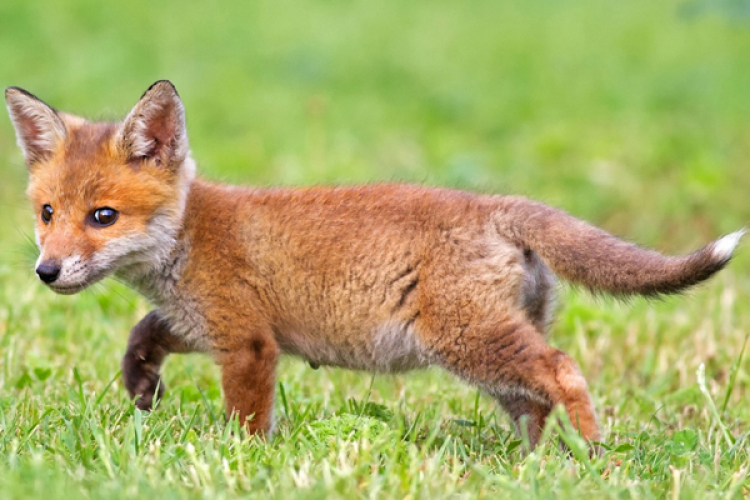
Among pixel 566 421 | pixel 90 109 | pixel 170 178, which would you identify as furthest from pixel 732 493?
pixel 90 109

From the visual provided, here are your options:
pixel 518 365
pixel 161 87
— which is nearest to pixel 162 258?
pixel 161 87

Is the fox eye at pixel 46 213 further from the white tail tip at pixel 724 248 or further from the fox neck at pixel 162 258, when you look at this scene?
the white tail tip at pixel 724 248

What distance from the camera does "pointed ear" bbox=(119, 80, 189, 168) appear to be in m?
5.19

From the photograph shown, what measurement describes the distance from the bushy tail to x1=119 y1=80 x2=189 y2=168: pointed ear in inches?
69.9

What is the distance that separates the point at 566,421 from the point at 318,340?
1633 millimetres

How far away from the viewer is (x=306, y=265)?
527 centimetres

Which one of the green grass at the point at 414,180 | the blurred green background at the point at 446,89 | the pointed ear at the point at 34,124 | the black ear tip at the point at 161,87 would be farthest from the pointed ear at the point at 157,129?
the blurred green background at the point at 446,89

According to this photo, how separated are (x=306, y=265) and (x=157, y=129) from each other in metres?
1.08

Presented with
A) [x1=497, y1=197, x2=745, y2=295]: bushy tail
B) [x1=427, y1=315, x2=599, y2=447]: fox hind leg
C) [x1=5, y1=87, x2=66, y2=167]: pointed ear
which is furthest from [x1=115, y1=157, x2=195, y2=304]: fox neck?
[x1=497, y1=197, x2=745, y2=295]: bushy tail

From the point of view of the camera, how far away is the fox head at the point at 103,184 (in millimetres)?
4992

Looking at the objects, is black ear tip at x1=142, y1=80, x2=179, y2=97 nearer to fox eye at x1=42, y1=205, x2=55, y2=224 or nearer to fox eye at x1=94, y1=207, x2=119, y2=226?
fox eye at x1=94, y1=207, x2=119, y2=226

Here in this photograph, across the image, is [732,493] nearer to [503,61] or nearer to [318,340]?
[318,340]

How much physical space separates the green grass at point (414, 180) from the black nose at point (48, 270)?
1.93ft

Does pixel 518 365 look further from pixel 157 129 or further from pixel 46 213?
pixel 46 213
